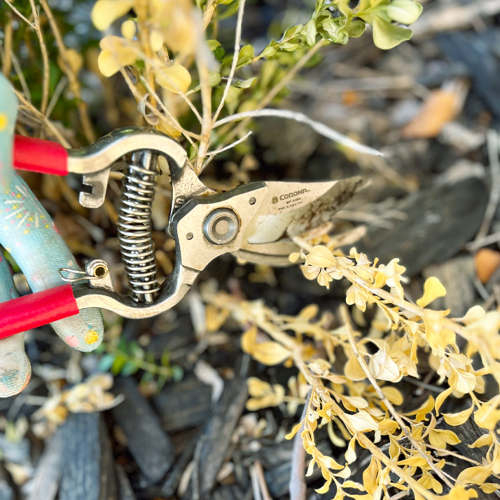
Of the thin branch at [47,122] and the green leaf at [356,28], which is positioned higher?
the green leaf at [356,28]

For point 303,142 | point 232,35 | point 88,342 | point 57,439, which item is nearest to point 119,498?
point 57,439

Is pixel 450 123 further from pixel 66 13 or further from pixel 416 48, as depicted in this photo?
pixel 66 13

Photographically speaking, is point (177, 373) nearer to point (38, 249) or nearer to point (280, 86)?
point (38, 249)

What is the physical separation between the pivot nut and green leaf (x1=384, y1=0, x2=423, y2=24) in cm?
26

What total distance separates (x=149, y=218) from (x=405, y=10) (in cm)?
34

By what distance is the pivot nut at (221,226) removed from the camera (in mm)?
535

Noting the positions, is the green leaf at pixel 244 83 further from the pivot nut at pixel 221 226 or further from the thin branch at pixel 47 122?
the thin branch at pixel 47 122

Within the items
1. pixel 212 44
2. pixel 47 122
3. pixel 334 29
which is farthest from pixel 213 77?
pixel 47 122

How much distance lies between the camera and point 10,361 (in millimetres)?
520

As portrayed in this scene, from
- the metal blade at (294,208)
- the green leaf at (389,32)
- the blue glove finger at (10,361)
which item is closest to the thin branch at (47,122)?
the blue glove finger at (10,361)

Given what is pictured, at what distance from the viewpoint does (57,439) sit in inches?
31.8

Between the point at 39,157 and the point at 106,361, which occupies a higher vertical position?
the point at 39,157

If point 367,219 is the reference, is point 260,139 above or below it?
above

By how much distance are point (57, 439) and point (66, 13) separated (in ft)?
2.39
